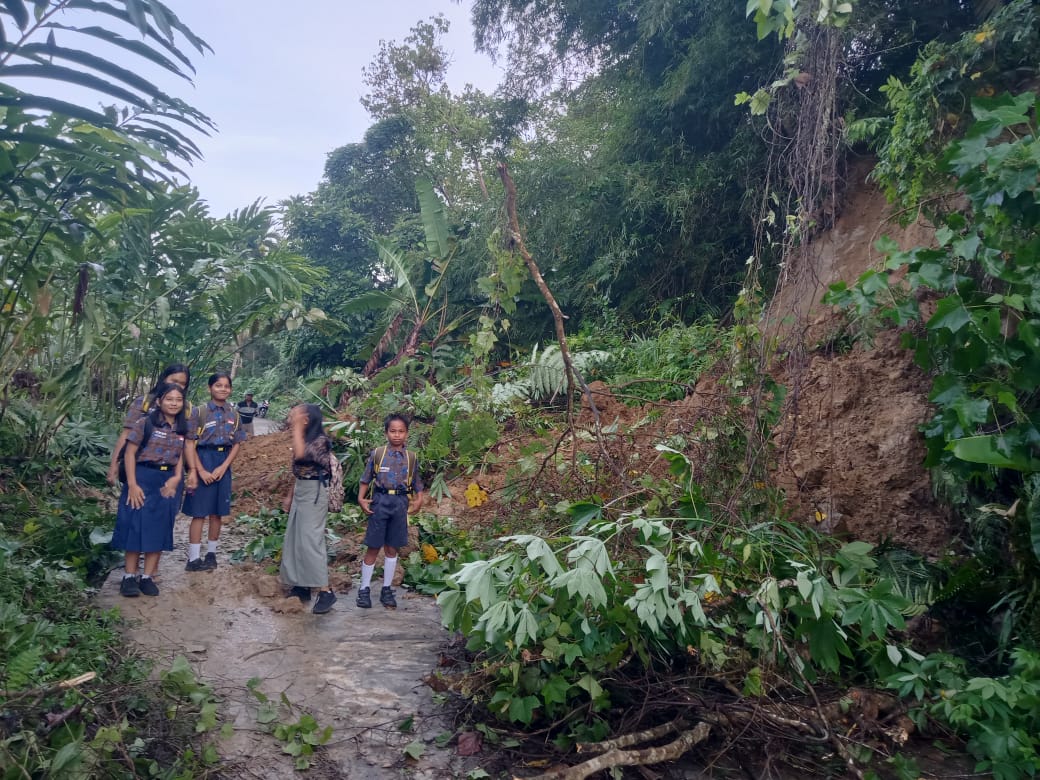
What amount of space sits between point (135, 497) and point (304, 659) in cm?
171

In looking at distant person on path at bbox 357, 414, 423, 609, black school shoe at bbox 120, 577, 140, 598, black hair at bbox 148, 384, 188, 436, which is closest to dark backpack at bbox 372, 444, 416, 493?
distant person on path at bbox 357, 414, 423, 609

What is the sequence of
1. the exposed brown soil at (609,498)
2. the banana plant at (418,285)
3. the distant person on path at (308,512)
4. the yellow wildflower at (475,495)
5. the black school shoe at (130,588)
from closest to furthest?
the exposed brown soil at (609,498)
the black school shoe at (130,588)
the distant person on path at (308,512)
the yellow wildflower at (475,495)
the banana plant at (418,285)

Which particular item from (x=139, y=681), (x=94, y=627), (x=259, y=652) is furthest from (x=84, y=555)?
(x=139, y=681)

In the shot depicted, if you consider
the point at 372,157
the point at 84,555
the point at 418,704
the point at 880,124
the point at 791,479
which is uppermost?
the point at 372,157

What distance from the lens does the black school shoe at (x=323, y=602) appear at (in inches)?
197

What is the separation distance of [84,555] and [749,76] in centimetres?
915

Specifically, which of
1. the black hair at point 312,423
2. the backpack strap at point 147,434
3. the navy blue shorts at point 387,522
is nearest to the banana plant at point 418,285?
the black hair at point 312,423

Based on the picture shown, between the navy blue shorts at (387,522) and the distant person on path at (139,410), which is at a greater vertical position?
the distant person on path at (139,410)

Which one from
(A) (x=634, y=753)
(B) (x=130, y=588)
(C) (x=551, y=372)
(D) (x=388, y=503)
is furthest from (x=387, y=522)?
(C) (x=551, y=372)

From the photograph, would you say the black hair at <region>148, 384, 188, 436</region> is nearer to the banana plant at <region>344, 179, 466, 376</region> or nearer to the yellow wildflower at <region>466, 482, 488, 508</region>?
the yellow wildflower at <region>466, 482, 488, 508</region>

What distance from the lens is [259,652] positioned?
4.23 metres

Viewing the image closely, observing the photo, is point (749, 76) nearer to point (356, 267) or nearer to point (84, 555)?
point (84, 555)

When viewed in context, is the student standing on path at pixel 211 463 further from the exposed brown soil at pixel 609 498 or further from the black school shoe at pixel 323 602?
the black school shoe at pixel 323 602

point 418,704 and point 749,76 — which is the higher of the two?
point 749,76
